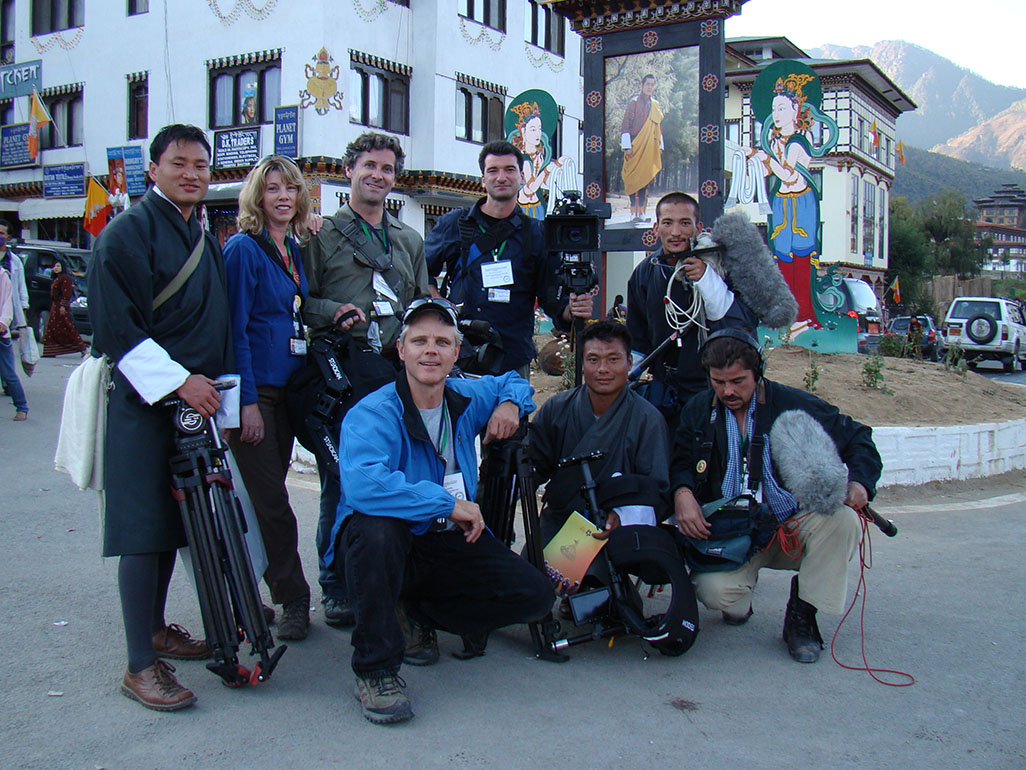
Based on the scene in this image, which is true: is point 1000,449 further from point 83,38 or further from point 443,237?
point 83,38

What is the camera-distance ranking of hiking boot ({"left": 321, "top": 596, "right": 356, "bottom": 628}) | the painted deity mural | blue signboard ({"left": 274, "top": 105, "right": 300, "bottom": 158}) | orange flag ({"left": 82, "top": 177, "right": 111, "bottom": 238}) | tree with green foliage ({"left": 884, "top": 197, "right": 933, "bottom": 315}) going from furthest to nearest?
tree with green foliage ({"left": 884, "top": 197, "right": 933, "bottom": 315}) < blue signboard ({"left": 274, "top": 105, "right": 300, "bottom": 158}) < orange flag ({"left": 82, "top": 177, "right": 111, "bottom": 238}) < the painted deity mural < hiking boot ({"left": 321, "top": 596, "right": 356, "bottom": 628})

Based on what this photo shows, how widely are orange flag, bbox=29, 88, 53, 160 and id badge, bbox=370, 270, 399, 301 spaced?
21.5m

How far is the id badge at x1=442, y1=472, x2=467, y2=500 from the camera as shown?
10.9 ft

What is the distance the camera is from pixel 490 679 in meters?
3.27

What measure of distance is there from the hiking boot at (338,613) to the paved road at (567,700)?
0.05 m

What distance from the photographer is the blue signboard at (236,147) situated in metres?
19.5

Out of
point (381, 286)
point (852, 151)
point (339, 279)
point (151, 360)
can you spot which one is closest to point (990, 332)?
point (852, 151)

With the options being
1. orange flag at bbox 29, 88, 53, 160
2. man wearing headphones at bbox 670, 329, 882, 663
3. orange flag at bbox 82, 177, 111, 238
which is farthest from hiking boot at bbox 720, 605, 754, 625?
orange flag at bbox 29, 88, 53, 160

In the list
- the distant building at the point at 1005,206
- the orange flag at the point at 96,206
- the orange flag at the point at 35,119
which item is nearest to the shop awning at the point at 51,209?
the orange flag at the point at 35,119

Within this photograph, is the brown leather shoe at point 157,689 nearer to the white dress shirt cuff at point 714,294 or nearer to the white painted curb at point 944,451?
the white dress shirt cuff at point 714,294

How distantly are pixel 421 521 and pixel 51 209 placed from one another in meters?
25.0

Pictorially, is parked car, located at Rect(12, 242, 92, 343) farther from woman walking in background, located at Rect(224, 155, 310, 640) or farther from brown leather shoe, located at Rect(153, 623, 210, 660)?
brown leather shoe, located at Rect(153, 623, 210, 660)

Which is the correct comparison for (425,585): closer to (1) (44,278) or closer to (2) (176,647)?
(2) (176,647)

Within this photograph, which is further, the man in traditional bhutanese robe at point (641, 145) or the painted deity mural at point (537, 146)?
the painted deity mural at point (537, 146)
